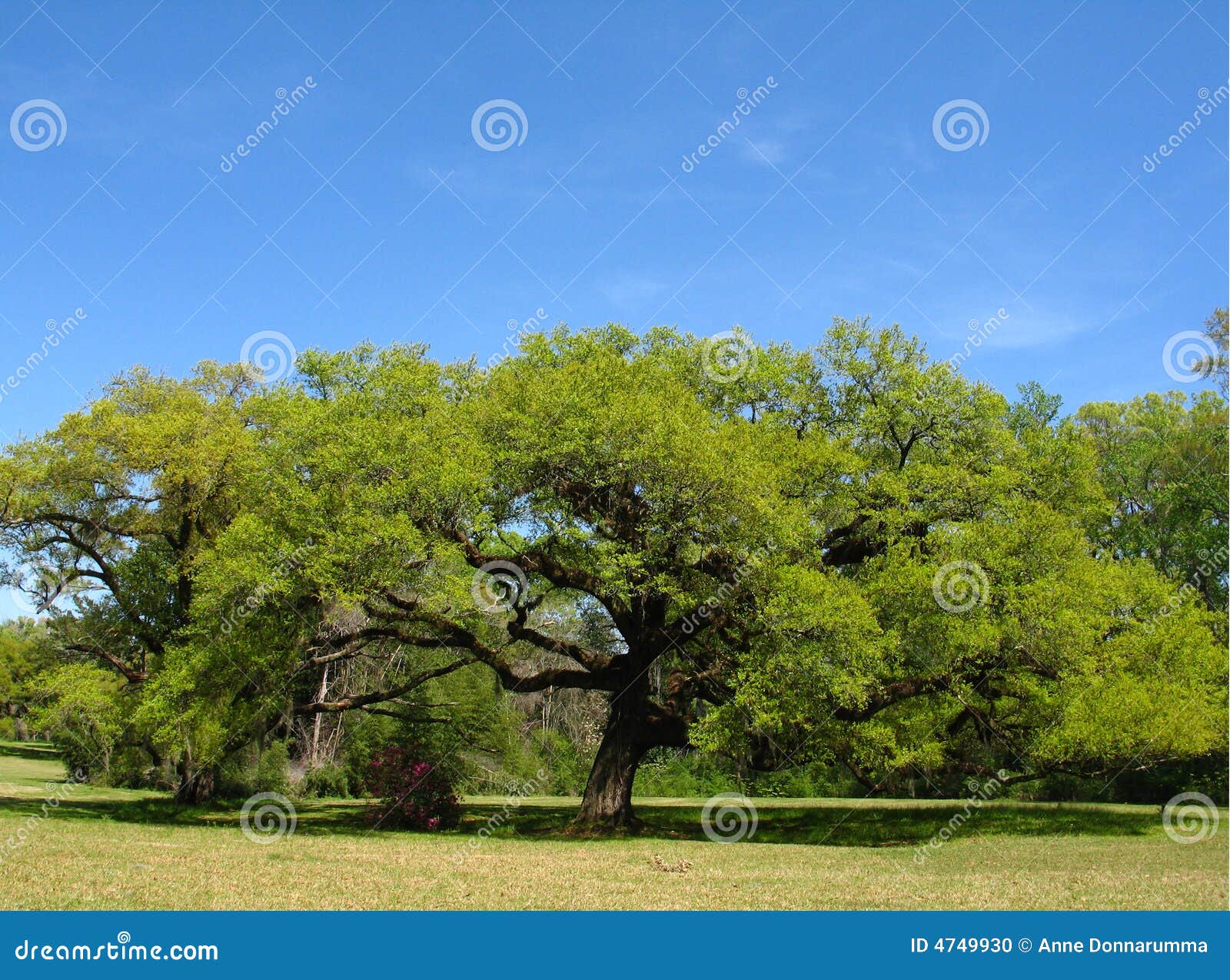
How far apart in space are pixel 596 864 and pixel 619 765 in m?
9.12

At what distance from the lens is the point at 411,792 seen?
25.4 m

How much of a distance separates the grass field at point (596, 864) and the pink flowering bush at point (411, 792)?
3.23ft

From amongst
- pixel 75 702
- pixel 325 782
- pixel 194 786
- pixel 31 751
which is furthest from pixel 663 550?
pixel 31 751

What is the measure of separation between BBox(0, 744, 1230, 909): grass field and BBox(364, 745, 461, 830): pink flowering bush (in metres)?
0.99

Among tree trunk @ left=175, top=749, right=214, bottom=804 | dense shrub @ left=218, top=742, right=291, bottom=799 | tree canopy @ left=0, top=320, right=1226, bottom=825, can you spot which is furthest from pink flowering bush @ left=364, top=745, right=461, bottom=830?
dense shrub @ left=218, top=742, right=291, bottom=799

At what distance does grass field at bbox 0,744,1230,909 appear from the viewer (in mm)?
11180

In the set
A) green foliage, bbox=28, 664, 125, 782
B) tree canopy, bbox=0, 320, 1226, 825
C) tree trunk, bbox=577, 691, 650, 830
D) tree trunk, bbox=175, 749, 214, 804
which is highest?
tree canopy, bbox=0, 320, 1226, 825

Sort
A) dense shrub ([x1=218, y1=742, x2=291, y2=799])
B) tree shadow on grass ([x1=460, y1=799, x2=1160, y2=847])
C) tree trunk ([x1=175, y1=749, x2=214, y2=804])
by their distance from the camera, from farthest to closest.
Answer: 1. dense shrub ([x1=218, y1=742, x2=291, y2=799])
2. tree trunk ([x1=175, y1=749, x2=214, y2=804])
3. tree shadow on grass ([x1=460, y1=799, x2=1160, y2=847])

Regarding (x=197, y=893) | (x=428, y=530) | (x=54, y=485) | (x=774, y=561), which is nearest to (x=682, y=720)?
(x=774, y=561)

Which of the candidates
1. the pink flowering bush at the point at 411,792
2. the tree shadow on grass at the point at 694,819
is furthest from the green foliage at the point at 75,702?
the pink flowering bush at the point at 411,792

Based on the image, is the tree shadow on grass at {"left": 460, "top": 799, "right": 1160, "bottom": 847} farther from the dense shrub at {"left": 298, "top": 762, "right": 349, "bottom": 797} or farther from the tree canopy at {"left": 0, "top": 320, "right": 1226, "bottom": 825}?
the dense shrub at {"left": 298, "top": 762, "right": 349, "bottom": 797}

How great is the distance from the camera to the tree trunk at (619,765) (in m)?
25.2

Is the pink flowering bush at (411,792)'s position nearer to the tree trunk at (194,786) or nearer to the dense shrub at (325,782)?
the tree trunk at (194,786)

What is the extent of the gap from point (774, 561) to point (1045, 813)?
52.5 feet
